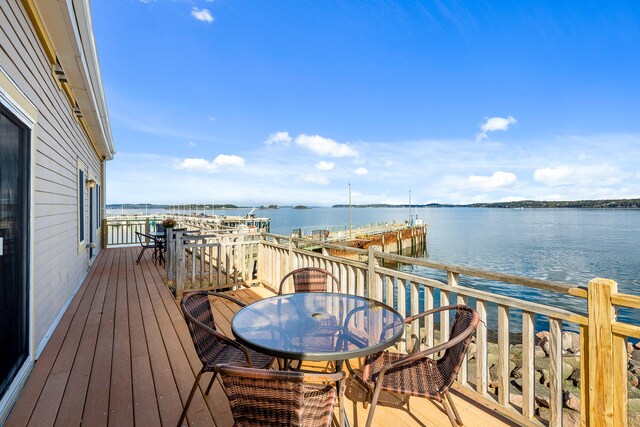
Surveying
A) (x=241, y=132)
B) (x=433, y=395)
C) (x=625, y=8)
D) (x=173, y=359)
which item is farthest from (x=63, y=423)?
(x=241, y=132)

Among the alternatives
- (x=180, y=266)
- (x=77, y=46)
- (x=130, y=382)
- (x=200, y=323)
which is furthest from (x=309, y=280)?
(x=77, y=46)

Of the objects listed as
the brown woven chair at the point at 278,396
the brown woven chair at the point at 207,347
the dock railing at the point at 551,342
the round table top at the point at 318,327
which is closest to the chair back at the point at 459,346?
the dock railing at the point at 551,342

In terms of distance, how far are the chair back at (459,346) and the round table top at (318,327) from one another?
33cm

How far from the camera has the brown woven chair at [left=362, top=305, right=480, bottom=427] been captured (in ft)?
5.31

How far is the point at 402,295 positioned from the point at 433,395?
4.97 feet

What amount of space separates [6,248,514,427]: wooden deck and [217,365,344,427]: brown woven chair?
0.87 metres

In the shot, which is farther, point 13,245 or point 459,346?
point 13,245

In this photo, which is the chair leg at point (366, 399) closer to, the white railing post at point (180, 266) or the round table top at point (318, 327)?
the round table top at point (318, 327)

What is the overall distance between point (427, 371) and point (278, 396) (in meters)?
1.12

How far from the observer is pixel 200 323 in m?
1.83

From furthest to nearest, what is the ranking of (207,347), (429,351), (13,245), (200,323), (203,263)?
(203,263)
(13,245)
(207,347)
(200,323)
(429,351)

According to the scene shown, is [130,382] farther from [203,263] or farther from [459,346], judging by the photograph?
[203,263]

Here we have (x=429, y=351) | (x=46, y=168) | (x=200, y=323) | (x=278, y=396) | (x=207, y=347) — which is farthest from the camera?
(x=46, y=168)

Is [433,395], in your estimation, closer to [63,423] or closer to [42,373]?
[63,423]
